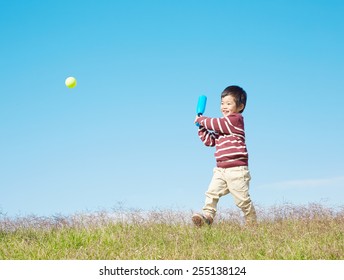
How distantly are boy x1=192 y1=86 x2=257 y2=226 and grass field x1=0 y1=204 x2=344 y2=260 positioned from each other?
0.22 meters

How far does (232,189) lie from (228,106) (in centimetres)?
119

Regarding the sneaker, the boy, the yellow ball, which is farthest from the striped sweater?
the yellow ball

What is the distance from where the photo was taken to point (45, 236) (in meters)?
6.42

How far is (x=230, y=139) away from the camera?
7.72 meters

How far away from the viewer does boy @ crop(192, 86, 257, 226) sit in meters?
7.66

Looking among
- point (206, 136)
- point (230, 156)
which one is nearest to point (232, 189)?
point (230, 156)

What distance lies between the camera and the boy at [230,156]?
25.1 feet

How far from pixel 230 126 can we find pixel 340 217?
2.12 m

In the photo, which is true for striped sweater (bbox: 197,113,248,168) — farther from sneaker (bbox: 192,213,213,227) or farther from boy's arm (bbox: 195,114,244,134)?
sneaker (bbox: 192,213,213,227)

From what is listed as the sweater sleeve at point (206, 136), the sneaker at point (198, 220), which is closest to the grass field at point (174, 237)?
the sneaker at point (198, 220)

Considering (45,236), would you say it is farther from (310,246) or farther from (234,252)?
(310,246)

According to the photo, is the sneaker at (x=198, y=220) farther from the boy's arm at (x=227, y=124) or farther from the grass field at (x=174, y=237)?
the boy's arm at (x=227, y=124)

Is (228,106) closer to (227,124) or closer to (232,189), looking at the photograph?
(227,124)
